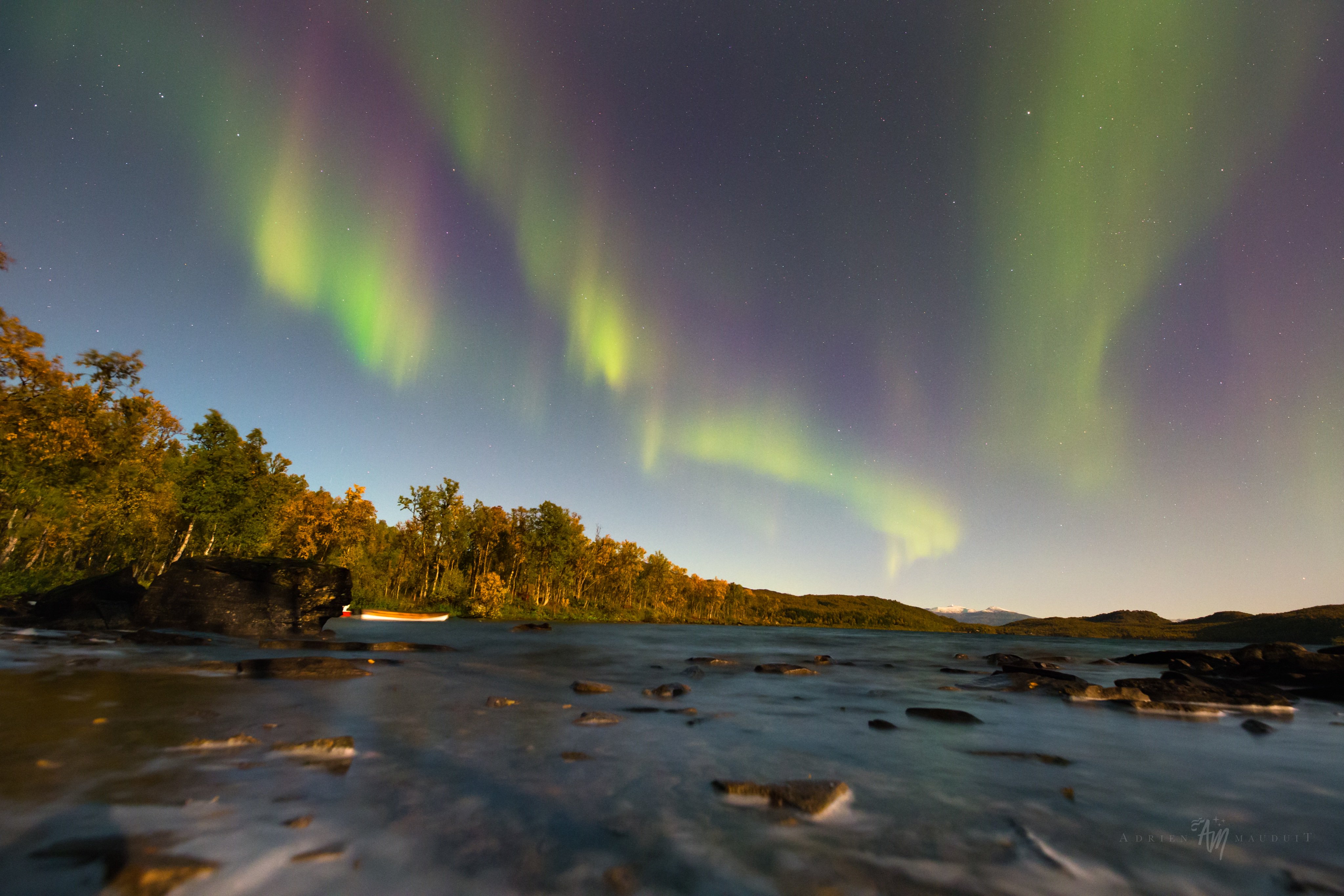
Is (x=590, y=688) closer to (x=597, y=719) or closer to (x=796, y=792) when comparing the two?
(x=597, y=719)

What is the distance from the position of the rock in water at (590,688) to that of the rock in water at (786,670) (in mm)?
9082

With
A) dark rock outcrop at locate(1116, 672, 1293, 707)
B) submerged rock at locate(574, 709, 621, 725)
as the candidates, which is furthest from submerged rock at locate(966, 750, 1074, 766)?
dark rock outcrop at locate(1116, 672, 1293, 707)

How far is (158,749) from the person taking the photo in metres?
6.55

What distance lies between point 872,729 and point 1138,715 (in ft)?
26.1

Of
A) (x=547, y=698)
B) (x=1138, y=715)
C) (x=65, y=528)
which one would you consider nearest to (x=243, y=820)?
(x=547, y=698)

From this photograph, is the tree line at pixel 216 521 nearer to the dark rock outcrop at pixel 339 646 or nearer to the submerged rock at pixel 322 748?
the dark rock outcrop at pixel 339 646

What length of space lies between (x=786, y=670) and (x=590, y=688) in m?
10.6

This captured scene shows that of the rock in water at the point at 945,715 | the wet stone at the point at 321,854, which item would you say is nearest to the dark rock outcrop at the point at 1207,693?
the rock in water at the point at 945,715

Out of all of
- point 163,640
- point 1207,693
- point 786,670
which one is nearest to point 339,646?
point 163,640

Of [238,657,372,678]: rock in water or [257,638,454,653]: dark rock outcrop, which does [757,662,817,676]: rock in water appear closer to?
[257,638,454,653]: dark rock outcrop

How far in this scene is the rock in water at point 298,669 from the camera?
13.0 metres

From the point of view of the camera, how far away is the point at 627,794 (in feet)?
20.2

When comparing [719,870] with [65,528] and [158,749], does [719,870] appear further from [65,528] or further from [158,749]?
[65,528]

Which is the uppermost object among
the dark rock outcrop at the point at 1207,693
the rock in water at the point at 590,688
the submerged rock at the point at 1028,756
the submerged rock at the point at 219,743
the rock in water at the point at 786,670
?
the dark rock outcrop at the point at 1207,693
